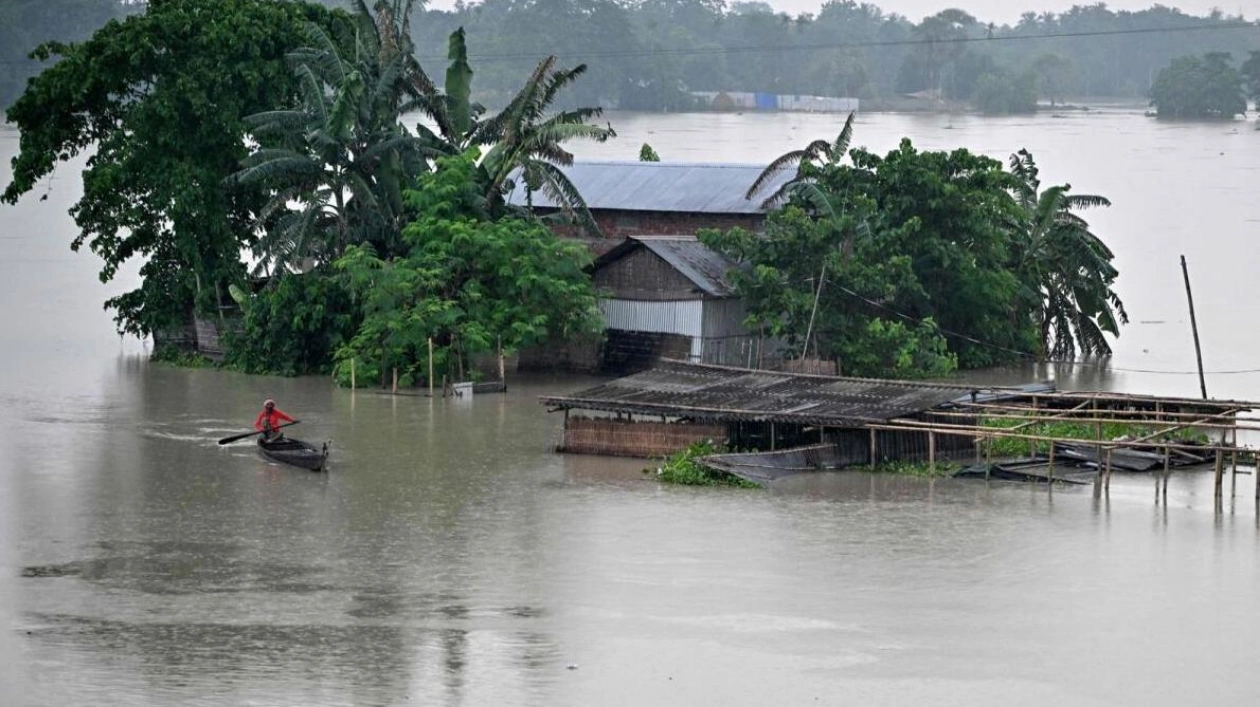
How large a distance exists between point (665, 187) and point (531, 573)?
14.4 meters

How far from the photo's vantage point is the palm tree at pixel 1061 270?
29.6m

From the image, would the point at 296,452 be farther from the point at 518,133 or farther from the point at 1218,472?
the point at 1218,472

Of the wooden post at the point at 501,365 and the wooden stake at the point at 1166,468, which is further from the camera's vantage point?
the wooden post at the point at 501,365

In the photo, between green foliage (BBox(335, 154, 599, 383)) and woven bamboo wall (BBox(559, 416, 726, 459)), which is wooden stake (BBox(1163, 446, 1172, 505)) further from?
green foliage (BBox(335, 154, 599, 383))

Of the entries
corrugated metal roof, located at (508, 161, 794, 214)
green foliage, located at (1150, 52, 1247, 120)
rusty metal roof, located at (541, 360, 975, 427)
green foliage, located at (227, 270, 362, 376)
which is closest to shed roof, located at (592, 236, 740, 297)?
corrugated metal roof, located at (508, 161, 794, 214)

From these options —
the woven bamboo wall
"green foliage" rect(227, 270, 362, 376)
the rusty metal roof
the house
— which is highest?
the house

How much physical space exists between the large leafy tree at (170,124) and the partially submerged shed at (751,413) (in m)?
8.07

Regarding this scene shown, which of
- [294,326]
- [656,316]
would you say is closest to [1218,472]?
[656,316]

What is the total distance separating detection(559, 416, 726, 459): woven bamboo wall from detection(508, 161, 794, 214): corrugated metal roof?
24.3ft

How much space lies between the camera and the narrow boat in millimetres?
21438

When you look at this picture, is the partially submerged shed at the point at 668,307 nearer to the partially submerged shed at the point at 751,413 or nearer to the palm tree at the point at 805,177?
the palm tree at the point at 805,177

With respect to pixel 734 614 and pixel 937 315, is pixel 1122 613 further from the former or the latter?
pixel 937 315

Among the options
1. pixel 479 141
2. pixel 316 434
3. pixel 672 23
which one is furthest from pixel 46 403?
pixel 672 23

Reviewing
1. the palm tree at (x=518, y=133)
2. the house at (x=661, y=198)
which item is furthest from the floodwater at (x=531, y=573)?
the house at (x=661, y=198)
